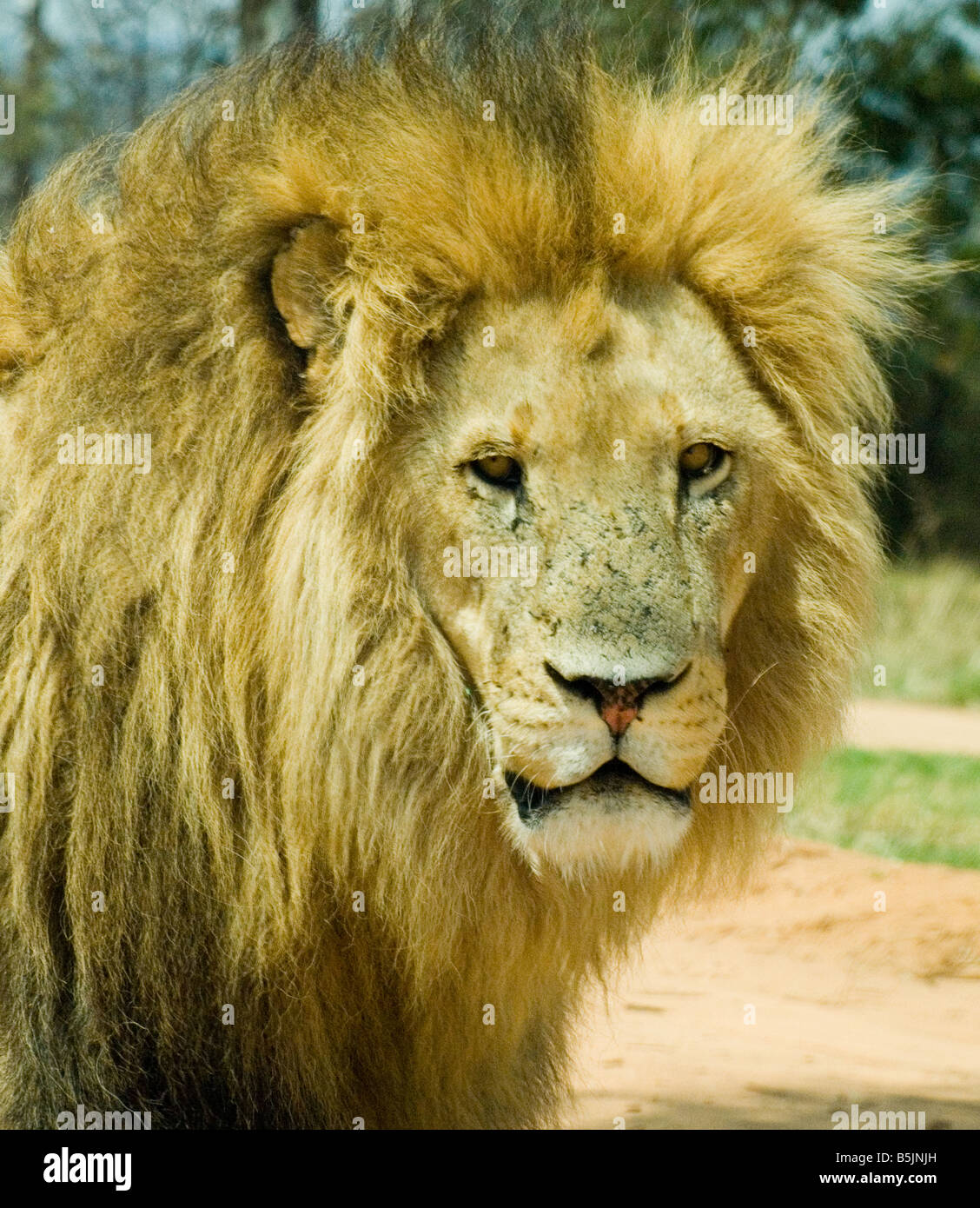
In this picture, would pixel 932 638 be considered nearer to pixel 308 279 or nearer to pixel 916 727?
pixel 916 727

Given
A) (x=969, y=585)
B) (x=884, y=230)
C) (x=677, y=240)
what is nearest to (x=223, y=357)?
(x=677, y=240)

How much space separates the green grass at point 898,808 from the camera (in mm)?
8641

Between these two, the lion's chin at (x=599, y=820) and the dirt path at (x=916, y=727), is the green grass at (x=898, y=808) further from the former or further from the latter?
the lion's chin at (x=599, y=820)

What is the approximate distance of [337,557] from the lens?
132 inches

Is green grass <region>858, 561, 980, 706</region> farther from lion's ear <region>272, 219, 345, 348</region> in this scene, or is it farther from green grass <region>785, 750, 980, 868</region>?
lion's ear <region>272, 219, 345, 348</region>

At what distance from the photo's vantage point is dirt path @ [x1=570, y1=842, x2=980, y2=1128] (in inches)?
206

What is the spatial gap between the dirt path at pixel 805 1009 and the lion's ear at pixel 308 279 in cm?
233

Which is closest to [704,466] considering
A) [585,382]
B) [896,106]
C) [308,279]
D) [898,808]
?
[585,382]

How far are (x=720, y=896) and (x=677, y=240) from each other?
5.17ft

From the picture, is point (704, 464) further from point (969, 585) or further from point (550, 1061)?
point (969, 585)

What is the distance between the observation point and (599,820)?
3172 millimetres

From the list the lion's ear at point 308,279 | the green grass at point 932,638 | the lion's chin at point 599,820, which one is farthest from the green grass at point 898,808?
the lion's ear at point 308,279

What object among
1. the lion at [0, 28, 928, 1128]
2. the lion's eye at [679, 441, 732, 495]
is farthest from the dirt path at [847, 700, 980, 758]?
the lion's eye at [679, 441, 732, 495]

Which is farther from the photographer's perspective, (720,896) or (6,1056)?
(720,896)
